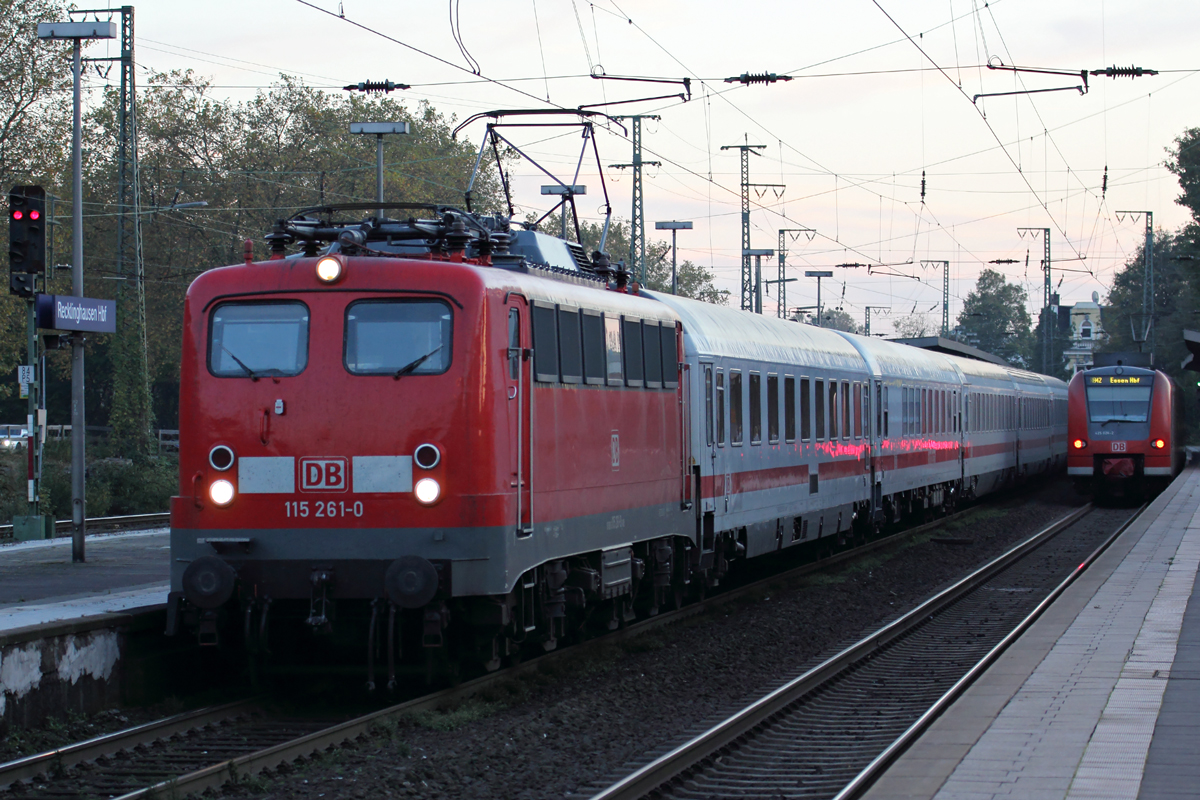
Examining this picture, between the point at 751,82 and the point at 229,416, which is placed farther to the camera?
the point at 751,82

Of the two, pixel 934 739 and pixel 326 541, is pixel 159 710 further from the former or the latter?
pixel 934 739

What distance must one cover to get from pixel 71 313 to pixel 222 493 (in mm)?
8493

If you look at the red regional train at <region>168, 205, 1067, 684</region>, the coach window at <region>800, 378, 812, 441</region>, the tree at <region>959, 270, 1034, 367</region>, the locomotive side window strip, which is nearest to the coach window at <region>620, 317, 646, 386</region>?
the red regional train at <region>168, 205, 1067, 684</region>

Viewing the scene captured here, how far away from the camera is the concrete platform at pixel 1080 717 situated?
7723mm

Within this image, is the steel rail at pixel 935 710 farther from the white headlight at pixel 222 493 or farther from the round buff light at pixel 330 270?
the round buff light at pixel 330 270

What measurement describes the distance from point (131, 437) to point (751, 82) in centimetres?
2304

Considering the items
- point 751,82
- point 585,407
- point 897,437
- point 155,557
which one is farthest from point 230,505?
point 897,437

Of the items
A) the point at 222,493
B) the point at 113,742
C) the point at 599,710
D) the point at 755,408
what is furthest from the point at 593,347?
the point at 755,408

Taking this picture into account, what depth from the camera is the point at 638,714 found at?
1049cm

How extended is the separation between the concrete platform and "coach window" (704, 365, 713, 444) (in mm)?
3873

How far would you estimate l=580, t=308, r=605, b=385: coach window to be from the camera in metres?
11.9

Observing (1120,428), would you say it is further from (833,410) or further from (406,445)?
(406,445)

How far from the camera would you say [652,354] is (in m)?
13.6

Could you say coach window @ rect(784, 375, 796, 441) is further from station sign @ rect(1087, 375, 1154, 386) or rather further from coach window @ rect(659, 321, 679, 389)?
station sign @ rect(1087, 375, 1154, 386)
